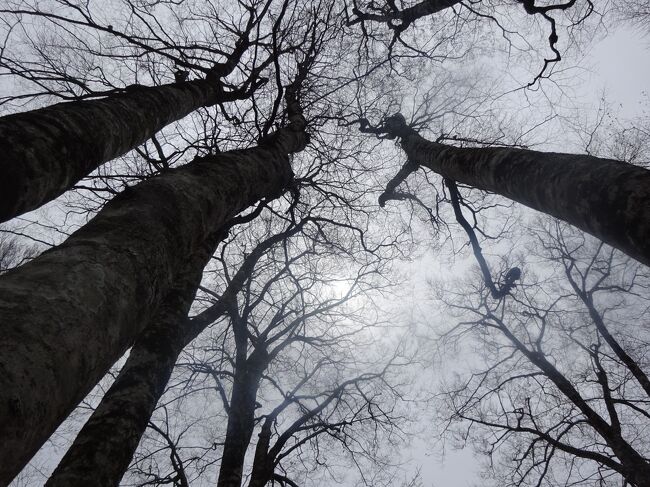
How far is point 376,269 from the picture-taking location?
7840 millimetres

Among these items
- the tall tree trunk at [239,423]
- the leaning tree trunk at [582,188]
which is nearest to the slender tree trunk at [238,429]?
the tall tree trunk at [239,423]

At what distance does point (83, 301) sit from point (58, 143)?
122cm

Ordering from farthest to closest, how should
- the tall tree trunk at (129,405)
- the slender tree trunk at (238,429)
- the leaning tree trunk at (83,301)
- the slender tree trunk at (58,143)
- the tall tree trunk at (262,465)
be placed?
the tall tree trunk at (262,465) → the slender tree trunk at (238,429) → the tall tree trunk at (129,405) → the slender tree trunk at (58,143) → the leaning tree trunk at (83,301)

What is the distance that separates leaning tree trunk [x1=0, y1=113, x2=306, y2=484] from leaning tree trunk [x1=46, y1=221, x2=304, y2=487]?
130cm

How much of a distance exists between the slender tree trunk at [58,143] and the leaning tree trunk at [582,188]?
8.13 feet

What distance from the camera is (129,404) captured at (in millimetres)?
2363

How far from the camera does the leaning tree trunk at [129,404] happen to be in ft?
6.08

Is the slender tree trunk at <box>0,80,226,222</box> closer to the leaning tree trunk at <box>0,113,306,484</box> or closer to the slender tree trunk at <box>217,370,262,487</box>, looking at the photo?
the leaning tree trunk at <box>0,113,306,484</box>

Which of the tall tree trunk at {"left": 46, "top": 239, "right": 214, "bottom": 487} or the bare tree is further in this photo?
the tall tree trunk at {"left": 46, "top": 239, "right": 214, "bottom": 487}

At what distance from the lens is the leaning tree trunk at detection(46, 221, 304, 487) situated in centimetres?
185

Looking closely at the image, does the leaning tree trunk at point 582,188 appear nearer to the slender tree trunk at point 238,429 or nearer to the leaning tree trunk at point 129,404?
the leaning tree trunk at point 129,404

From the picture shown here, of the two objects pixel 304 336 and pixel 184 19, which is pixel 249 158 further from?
pixel 304 336

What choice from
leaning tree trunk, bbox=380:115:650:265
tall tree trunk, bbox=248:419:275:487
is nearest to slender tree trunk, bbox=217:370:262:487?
tall tree trunk, bbox=248:419:275:487

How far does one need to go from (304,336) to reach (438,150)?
4.63 metres
